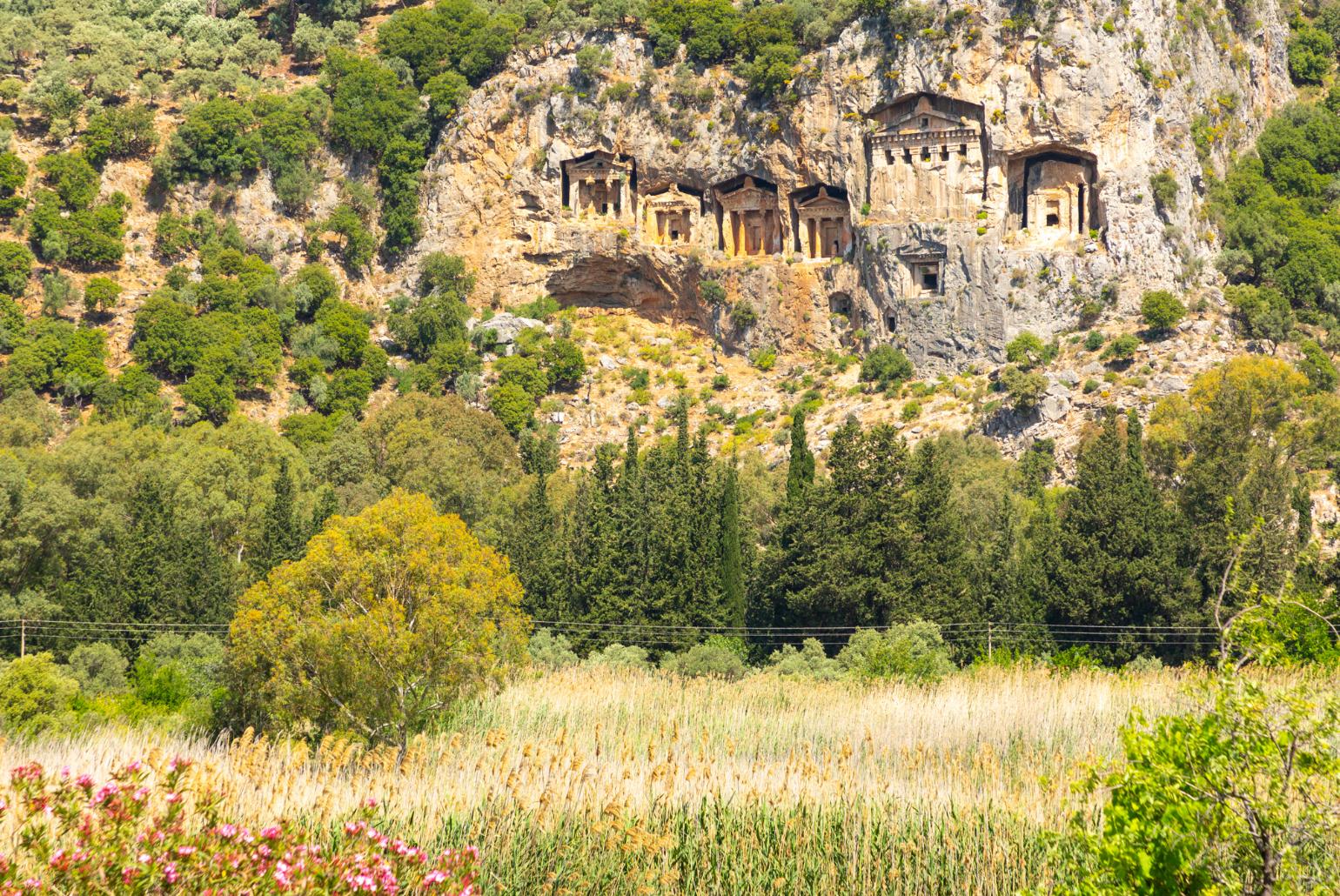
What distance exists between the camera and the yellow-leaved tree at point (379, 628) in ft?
108

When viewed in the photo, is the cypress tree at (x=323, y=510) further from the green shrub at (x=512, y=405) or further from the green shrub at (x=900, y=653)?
the green shrub at (x=512, y=405)

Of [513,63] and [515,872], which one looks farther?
[513,63]

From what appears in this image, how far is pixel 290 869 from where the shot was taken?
15281 mm

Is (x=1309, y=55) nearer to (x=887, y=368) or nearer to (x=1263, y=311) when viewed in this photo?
(x=1263, y=311)

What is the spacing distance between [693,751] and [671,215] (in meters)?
72.7

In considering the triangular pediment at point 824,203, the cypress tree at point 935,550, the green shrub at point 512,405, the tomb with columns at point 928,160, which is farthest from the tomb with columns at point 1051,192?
the cypress tree at point 935,550

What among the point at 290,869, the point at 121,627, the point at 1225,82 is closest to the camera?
the point at 290,869

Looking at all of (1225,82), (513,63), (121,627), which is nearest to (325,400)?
(513,63)

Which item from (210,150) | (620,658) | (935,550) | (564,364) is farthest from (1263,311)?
(210,150)

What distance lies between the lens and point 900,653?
148 feet

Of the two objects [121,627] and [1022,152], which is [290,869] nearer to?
[121,627]

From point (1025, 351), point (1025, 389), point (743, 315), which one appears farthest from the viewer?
point (743, 315)

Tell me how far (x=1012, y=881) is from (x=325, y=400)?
71.9 m

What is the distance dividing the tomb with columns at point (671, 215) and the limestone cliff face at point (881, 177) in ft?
0.45
